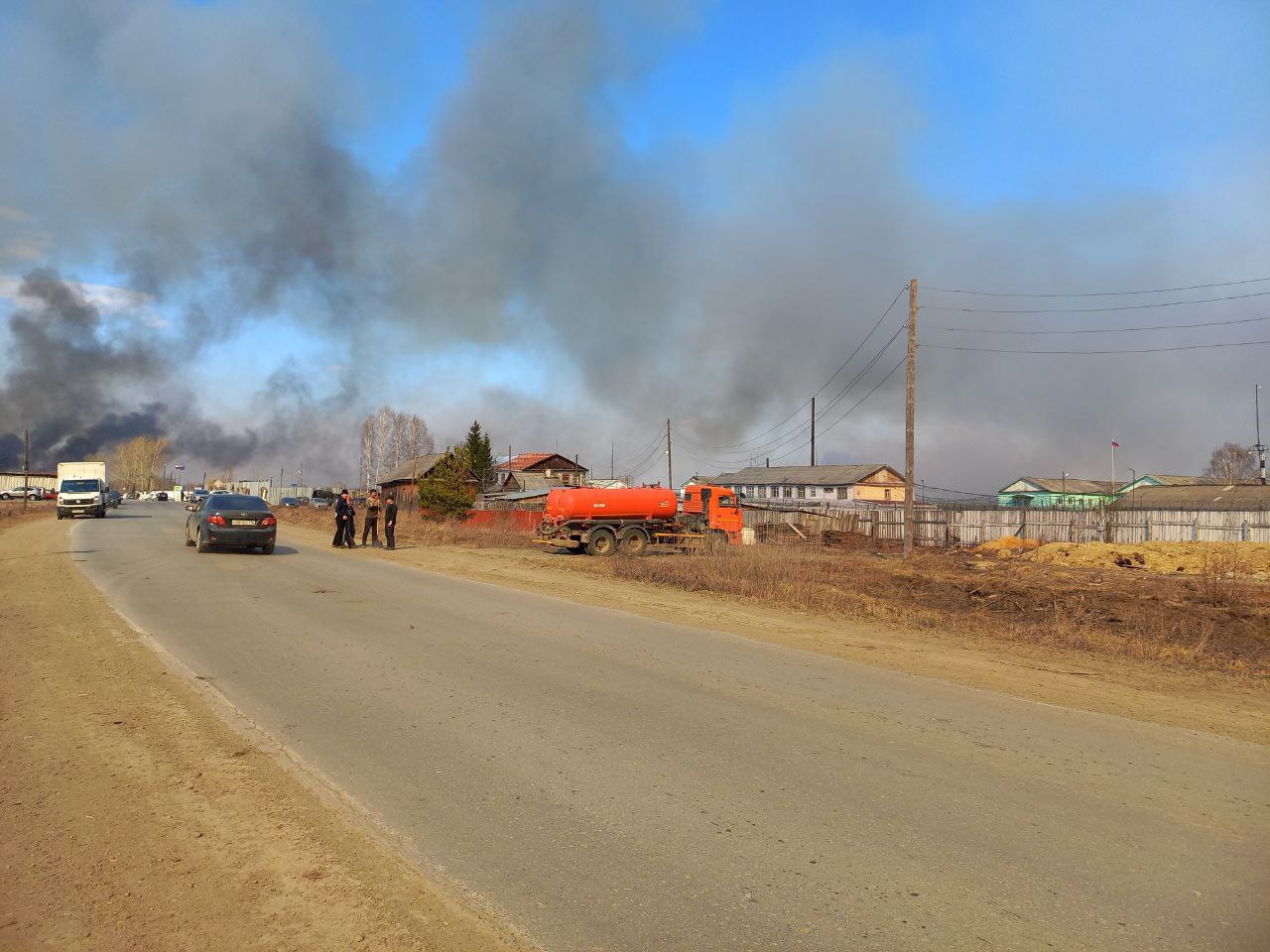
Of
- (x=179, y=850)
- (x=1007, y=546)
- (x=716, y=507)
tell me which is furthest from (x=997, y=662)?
(x=1007, y=546)

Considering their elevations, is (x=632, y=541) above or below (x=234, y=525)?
below

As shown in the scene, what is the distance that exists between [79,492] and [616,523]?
32535mm

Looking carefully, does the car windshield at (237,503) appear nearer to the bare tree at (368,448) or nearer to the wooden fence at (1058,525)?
the wooden fence at (1058,525)

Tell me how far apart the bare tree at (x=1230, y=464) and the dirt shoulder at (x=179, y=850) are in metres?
121

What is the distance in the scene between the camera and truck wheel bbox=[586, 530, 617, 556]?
2738 centimetres

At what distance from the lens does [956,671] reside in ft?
29.8

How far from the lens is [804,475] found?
9238cm

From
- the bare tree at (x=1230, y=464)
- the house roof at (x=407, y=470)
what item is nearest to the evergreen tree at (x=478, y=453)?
the house roof at (x=407, y=470)

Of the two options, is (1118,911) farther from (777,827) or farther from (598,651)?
(598,651)

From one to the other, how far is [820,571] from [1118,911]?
18.2m

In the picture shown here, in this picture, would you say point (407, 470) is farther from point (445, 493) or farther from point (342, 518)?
point (342, 518)

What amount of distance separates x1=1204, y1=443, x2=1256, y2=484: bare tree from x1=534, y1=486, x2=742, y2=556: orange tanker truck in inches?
3955

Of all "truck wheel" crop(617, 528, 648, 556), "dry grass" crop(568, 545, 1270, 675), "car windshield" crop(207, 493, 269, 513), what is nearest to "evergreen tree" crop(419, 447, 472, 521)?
"truck wheel" crop(617, 528, 648, 556)

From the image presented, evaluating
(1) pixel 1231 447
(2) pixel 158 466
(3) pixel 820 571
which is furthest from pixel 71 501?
(1) pixel 1231 447
